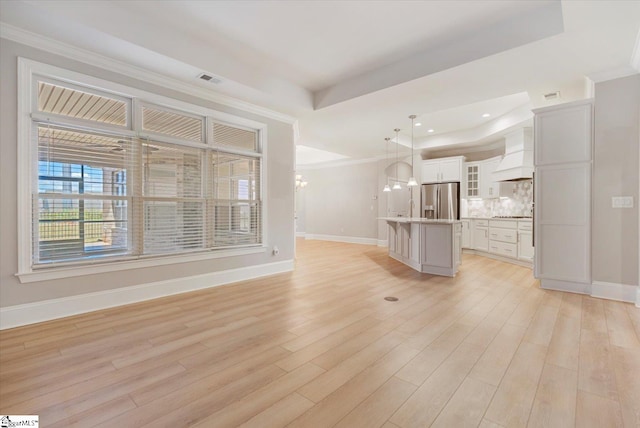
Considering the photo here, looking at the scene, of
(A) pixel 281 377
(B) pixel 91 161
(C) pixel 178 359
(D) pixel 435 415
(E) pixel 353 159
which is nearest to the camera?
(D) pixel 435 415

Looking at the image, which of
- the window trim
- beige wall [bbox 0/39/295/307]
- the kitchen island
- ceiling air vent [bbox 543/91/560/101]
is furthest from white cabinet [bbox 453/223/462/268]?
the window trim

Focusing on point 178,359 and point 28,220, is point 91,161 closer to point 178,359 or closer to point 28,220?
point 28,220

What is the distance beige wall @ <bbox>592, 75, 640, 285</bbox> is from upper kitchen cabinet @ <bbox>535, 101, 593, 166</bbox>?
111 millimetres

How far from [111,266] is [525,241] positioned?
271 inches

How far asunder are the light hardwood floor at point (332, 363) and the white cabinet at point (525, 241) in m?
2.04

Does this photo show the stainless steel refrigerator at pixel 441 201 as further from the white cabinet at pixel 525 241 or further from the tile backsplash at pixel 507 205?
the white cabinet at pixel 525 241

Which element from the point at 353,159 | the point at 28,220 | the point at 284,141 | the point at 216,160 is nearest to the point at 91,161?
the point at 28,220

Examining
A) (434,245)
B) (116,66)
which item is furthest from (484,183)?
(116,66)

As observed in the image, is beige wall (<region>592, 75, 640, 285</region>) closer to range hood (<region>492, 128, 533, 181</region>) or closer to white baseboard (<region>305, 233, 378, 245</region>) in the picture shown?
range hood (<region>492, 128, 533, 181</region>)

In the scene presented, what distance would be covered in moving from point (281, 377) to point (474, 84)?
13.8 feet

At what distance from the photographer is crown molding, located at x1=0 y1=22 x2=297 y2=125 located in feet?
9.02

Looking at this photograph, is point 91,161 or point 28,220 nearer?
point 28,220

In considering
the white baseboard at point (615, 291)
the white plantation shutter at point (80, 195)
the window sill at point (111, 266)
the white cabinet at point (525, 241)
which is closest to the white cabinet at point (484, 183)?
the white cabinet at point (525, 241)

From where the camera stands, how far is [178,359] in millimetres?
2146
